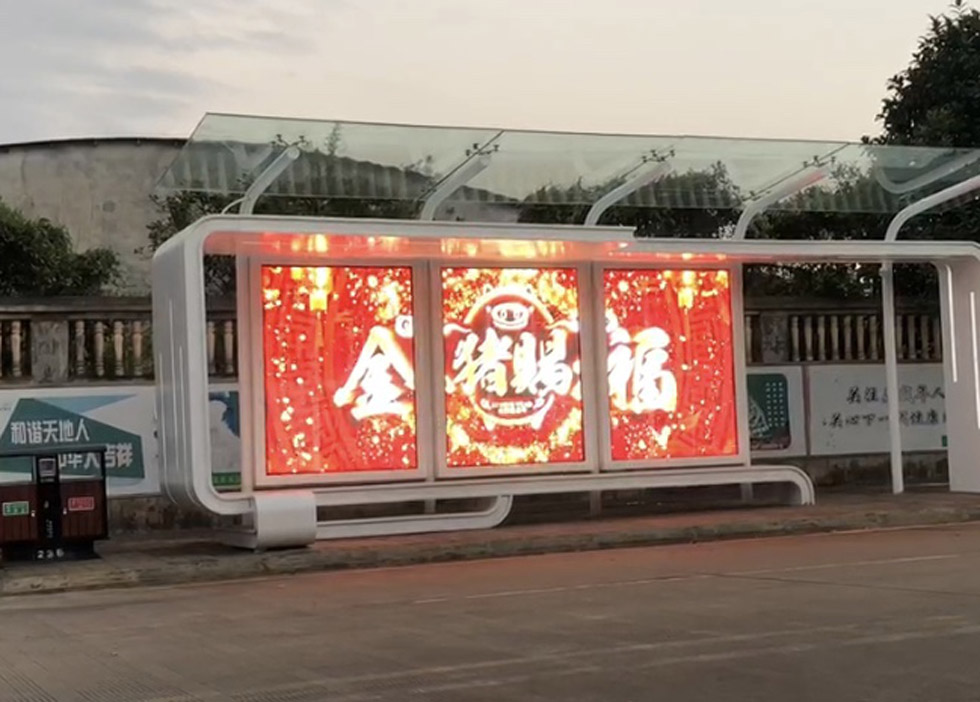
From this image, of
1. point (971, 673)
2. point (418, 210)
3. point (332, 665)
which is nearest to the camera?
point (971, 673)

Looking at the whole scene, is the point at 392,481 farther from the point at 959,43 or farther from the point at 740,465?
the point at 959,43

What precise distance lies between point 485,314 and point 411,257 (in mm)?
1206

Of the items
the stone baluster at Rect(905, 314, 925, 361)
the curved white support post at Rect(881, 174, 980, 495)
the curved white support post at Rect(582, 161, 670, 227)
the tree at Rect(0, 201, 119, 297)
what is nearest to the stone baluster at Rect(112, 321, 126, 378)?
the curved white support post at Rect(582, 161, 670, 227)

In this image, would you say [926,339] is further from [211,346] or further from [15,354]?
[15,354]

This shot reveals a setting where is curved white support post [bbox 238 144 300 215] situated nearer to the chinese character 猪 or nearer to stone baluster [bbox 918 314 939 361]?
the chinese character 猪

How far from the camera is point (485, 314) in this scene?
16.2 meters

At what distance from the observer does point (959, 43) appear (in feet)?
71.5

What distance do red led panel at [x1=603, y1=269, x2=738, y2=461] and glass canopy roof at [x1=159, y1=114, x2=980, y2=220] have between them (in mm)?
1176

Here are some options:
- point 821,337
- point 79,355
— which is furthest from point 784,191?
point 79,355

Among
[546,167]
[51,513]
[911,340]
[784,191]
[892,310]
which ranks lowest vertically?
[51,513]

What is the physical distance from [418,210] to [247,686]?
1002 centimetres

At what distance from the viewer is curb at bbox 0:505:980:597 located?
12.8 meters

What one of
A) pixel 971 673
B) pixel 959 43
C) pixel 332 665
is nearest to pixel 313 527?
pixel 332 665

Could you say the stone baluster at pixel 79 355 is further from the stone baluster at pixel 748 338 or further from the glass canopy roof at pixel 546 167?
the stone baluster at pixel 748 338
